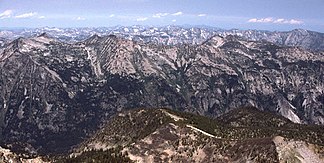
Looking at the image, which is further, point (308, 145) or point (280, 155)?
point (308, 145)

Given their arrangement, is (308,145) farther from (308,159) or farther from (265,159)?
(265,159)

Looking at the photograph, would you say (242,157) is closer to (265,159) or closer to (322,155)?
(265,159)

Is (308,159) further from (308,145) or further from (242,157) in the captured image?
(242,157)

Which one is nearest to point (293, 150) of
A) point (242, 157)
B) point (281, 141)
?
point (281, 141)

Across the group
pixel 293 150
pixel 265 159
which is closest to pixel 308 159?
pixel 293 150

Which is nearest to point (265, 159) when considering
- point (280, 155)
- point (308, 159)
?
point (280, 155)

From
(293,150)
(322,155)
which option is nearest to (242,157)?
(293,150)
